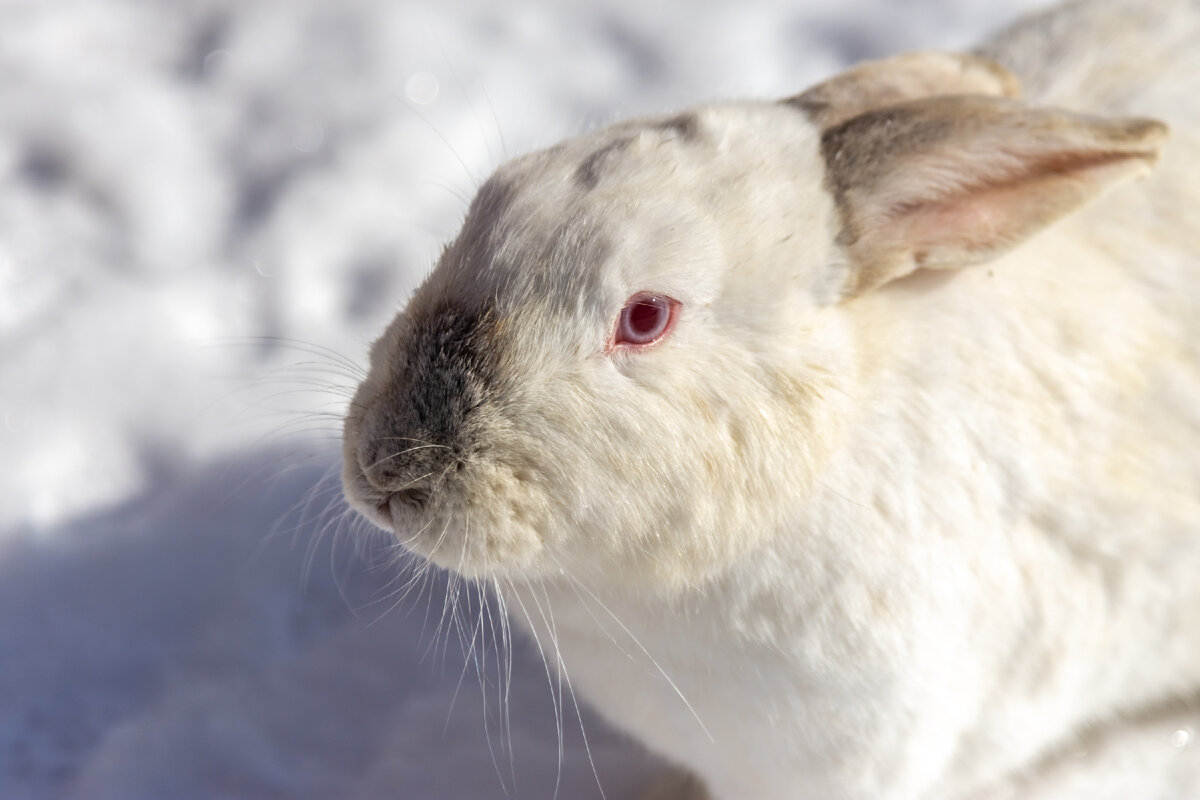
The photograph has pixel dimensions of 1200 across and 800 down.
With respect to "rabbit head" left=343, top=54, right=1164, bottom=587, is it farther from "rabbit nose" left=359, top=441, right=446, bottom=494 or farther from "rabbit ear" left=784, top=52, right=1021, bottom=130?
"rabbit ear" left=784, top=52, right=1021, bottom=130

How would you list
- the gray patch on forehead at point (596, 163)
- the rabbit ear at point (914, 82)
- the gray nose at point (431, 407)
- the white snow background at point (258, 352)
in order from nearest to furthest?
1. the gray nose at point (431, 407)
2. the gray patch on forehead at point (596, 163)
3. the rabbit ear at point (914, 82)
4. the white snow background at point (258, 352)

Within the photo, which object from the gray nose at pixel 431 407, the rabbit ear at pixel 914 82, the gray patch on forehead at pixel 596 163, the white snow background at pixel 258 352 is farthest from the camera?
the white snow background at pixel 258 352

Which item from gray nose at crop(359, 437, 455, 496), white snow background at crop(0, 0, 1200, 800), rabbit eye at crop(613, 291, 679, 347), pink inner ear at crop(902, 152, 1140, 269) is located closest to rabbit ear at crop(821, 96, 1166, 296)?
pink inner ear at crop(902, 152, 1140, 269)

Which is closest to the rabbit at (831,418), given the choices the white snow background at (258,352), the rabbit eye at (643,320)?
the rabbit eye at (643,320)

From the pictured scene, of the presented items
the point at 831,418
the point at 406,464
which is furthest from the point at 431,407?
the point at 831,418

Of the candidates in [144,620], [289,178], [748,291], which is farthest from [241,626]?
[748,291]

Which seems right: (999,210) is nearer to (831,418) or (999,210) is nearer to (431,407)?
(831,418)

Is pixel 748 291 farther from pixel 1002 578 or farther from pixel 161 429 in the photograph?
pixel 161 429

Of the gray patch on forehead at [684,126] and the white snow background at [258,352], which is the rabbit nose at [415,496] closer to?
the white snow background at [258,352]
